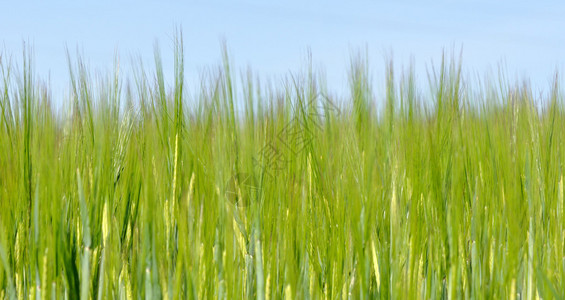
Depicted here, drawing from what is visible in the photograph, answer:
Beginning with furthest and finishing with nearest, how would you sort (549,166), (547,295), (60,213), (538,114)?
(538,114)
(549,166)
(60,213)
(547,295)

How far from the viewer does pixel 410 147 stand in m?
1.51

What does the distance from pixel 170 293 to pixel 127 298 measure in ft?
0.46

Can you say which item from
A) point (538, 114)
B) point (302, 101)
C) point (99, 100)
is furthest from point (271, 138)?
point (538, 114)

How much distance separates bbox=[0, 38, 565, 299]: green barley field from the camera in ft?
4.32

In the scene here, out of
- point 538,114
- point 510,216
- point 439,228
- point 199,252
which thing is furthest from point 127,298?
point 538,114

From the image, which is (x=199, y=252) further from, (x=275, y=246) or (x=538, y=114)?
(x=538, y=114)

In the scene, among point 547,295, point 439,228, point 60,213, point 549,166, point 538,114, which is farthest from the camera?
point 538,114

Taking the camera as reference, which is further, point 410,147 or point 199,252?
point 410,147

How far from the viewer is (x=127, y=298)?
1.39 m

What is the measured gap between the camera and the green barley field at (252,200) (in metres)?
1.32

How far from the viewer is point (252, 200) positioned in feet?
4.48

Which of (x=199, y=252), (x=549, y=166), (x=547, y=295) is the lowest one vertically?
(x=547, y=295)

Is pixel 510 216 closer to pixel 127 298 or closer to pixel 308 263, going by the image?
pixel 308 263

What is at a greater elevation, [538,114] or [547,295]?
[538,114]
